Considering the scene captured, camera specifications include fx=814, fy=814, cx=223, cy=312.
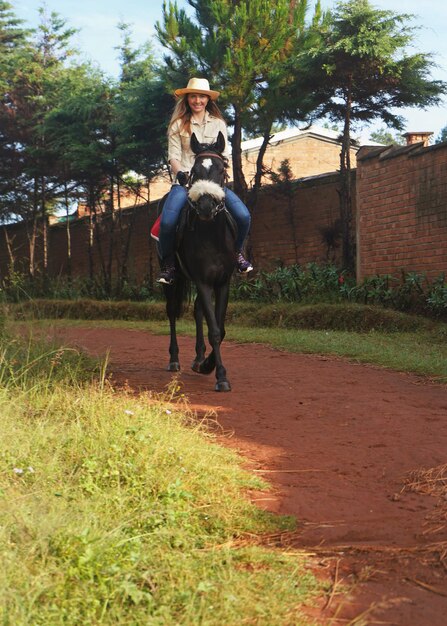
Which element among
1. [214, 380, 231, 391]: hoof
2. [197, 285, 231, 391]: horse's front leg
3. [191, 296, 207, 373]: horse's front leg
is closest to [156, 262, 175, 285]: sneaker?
[191, 296, 207, 373]: horse's front leg

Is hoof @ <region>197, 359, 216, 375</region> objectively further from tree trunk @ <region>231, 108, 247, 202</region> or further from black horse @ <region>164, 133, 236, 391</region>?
tree trunk @ <region>231, 108, 247, 202</region>

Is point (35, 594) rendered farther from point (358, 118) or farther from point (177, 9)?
point (177, 9)

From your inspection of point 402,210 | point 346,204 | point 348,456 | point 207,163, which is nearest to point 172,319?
point 207,163

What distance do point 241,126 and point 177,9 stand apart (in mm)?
2787

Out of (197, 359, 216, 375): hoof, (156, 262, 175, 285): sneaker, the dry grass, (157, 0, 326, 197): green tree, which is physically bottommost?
the dry grass

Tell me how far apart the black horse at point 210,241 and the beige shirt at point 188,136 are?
1.59 feet

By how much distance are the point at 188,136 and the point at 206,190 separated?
1174 millimetres

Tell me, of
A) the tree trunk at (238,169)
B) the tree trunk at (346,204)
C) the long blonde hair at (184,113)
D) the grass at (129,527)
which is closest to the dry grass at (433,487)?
the grass at (129,527)

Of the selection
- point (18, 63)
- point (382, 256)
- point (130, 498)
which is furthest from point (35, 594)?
point (18, 63)

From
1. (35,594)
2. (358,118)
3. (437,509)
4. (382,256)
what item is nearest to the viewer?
(35,594)

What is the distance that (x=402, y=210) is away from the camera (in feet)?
44.9

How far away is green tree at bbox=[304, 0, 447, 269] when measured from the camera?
47.4 feet

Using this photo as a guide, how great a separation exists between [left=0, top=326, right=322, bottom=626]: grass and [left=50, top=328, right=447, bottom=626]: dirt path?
0.74ft

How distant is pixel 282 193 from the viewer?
1809cm
